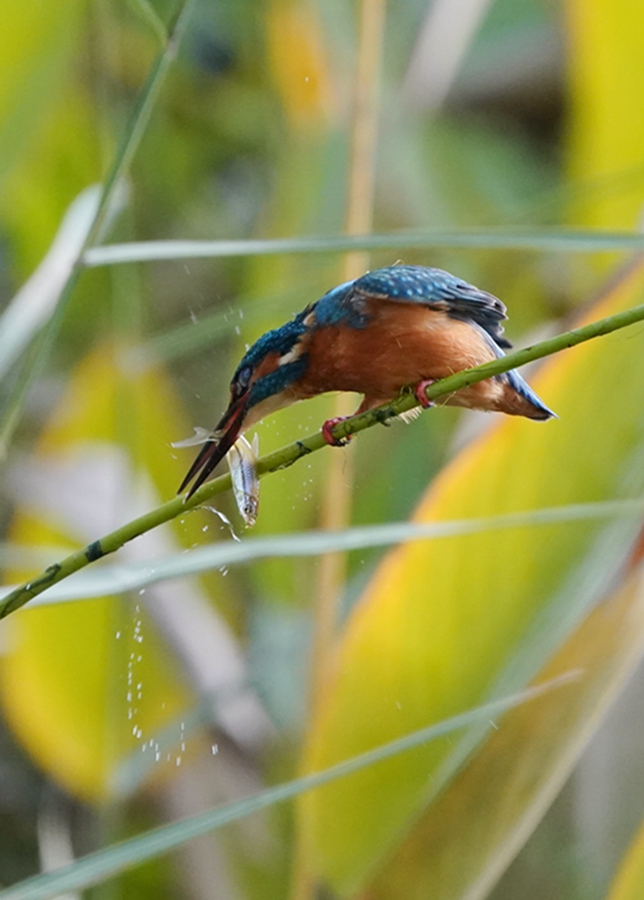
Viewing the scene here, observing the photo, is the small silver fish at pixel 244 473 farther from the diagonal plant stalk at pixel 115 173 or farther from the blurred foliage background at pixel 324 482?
the diagonal plant stalk at pixel 115 173

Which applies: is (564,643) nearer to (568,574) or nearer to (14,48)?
(568,574)

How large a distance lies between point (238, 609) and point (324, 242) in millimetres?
431

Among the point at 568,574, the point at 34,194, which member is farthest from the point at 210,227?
the point at 568,574

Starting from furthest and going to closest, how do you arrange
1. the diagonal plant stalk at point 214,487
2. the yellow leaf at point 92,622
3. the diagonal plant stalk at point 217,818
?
the yellow leaf at point 92,622 < the diagonal plant stalk at point 217,818 < the diagonal plant stalk at point 214,487

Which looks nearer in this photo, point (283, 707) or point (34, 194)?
point (283, 707)

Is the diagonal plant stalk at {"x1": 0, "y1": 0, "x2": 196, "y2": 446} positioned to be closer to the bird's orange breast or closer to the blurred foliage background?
the blurred foliage background

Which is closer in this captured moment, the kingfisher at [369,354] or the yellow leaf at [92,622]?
the kingfisher at [369,354]

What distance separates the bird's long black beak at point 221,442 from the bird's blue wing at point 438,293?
5cm

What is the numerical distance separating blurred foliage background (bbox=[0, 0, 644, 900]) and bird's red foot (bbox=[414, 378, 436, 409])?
0.11ft

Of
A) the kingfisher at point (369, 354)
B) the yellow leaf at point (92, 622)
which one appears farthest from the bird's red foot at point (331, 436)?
the yellow leaf at point (92, 622)

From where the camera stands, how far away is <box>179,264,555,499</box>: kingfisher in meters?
0.27

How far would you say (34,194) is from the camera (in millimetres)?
1101

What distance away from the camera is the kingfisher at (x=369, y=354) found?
0.89 ft

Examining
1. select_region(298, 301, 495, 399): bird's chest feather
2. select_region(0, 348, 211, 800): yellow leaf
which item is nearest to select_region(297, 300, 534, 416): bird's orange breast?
select_region(298, 301, 495, 399): bird's chest feather
